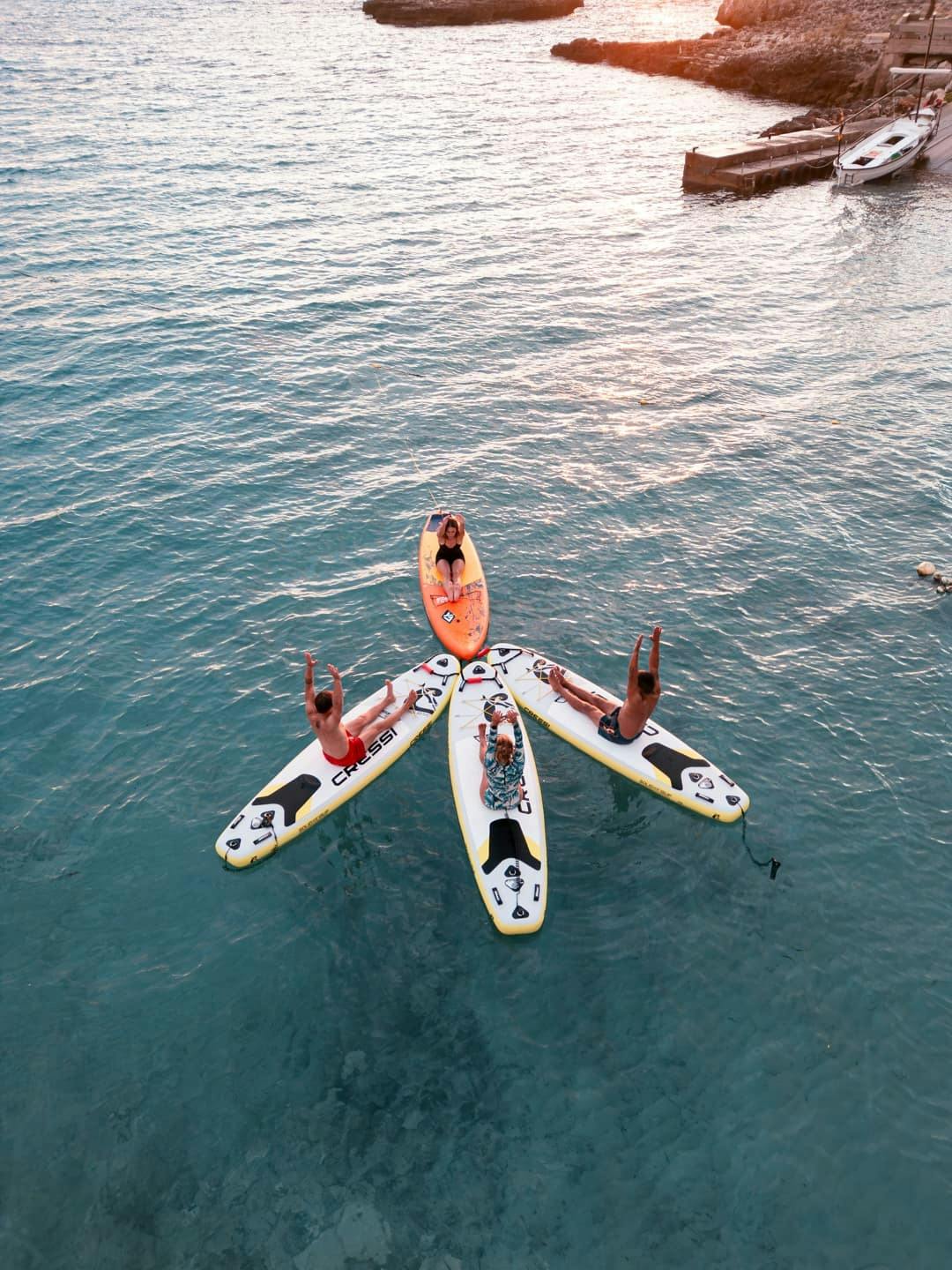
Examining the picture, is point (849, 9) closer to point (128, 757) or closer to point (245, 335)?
point (245, 335)

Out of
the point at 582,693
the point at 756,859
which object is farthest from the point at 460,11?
the point at 756,859

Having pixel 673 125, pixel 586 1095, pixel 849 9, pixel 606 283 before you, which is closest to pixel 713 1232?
pixel 586 1095

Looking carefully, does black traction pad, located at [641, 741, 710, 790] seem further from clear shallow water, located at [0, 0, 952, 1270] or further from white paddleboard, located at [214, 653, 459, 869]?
white paddleboard, located at [214, 653, 459, 869]

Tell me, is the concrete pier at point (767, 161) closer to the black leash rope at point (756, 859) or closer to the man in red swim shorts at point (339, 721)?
the man in red swim shorts at point (339, 721)

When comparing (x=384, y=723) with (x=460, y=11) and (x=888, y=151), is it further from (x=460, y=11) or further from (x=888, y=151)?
(x=460, y=11)

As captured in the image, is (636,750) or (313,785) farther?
(636,750)

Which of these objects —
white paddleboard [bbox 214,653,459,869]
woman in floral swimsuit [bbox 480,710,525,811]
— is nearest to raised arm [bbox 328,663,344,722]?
white paddleboard [bbox 214,653,459,869]
